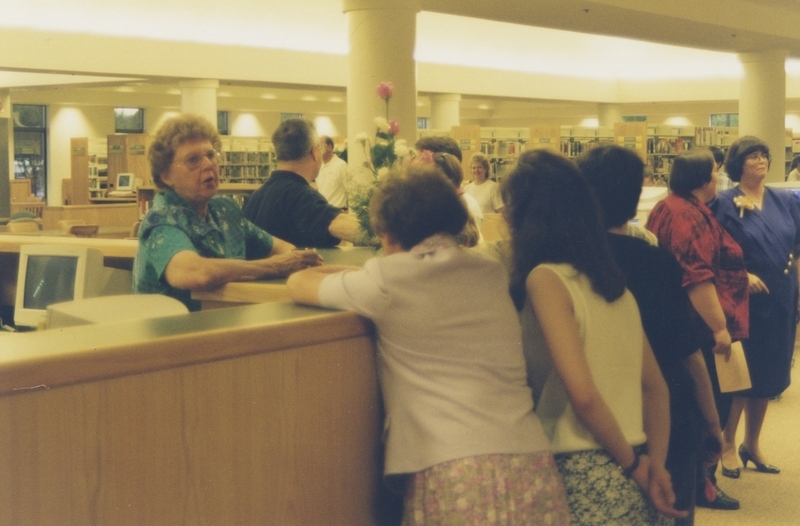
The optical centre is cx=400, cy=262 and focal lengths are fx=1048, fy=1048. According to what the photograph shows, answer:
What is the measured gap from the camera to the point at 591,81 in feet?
68.0

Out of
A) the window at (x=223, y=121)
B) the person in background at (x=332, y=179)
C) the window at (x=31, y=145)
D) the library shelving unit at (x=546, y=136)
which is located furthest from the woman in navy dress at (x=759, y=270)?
the window at (x=223, y=121)

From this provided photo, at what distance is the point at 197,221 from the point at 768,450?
3.57 m

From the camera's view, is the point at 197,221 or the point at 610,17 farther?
the point at 610,17

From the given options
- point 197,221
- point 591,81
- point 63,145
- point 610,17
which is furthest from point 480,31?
point 197,221

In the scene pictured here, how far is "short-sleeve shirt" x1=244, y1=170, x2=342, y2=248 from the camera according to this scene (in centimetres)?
381

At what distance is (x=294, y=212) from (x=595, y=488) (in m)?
1.97

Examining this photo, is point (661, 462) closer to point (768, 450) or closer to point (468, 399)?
point (468, 399)

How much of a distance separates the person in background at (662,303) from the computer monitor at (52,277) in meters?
1.45

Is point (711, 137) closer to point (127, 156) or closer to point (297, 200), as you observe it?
point (127, 156)

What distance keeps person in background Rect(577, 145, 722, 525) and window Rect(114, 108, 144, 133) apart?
23.2m

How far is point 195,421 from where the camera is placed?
5.40ft

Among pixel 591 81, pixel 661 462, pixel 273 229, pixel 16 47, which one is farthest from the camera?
pixel 591 81

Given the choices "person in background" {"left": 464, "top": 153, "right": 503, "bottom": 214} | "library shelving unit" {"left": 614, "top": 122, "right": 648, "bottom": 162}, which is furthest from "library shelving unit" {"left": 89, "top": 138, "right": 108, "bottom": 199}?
"person in background" {"left": 464, "top": 153, "right": 503, "bottom": 214}

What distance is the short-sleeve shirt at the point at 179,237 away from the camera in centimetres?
260
